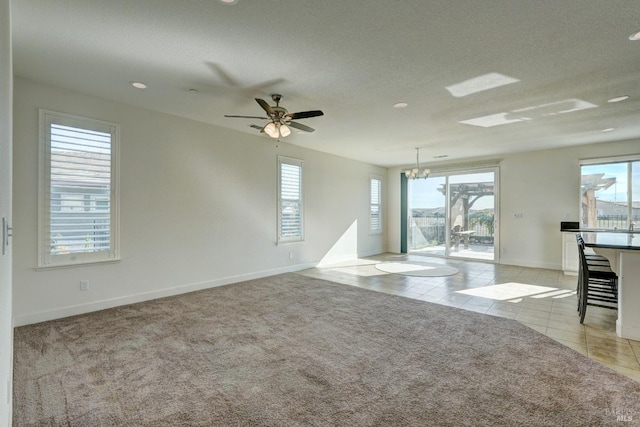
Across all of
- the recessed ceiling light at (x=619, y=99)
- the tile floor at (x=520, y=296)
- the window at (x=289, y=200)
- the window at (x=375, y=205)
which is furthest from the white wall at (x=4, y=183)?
the window at (x=375, y=205)

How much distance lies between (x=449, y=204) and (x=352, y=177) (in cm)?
277

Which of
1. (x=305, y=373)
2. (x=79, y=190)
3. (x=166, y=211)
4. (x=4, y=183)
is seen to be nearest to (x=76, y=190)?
(x=79, y=190)

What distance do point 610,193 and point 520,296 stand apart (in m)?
3.66

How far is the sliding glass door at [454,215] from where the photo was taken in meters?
7.78

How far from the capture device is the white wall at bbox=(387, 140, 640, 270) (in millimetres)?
6480

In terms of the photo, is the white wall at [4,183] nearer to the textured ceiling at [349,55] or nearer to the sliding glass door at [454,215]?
the textured ceiling at [349,55]

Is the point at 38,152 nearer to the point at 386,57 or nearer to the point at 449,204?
the point at 386,57

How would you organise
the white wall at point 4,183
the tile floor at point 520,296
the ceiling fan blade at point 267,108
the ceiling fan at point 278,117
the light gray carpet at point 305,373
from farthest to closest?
the ceiling fan at point 278,117
the ceiling fan blade at point 267,108
the tile floor at point 520,296
the light gray carpet at point 305,373
the white wall at point 4,183

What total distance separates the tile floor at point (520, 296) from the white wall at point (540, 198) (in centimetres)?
46

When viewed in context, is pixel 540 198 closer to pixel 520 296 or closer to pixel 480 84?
pixel 520 296

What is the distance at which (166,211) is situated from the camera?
4621mm

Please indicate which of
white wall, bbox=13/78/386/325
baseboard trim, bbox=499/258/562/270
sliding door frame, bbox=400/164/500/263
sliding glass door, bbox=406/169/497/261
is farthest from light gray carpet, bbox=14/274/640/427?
sliding glass door, bbox=406/169/497/261

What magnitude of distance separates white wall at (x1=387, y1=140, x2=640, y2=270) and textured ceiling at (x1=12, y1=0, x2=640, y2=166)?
1.84 m

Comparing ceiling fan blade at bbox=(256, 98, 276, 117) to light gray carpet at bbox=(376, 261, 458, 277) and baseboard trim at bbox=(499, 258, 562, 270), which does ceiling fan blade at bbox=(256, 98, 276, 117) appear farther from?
baseboard trim at bbox=(499, 258, 562, 270)
